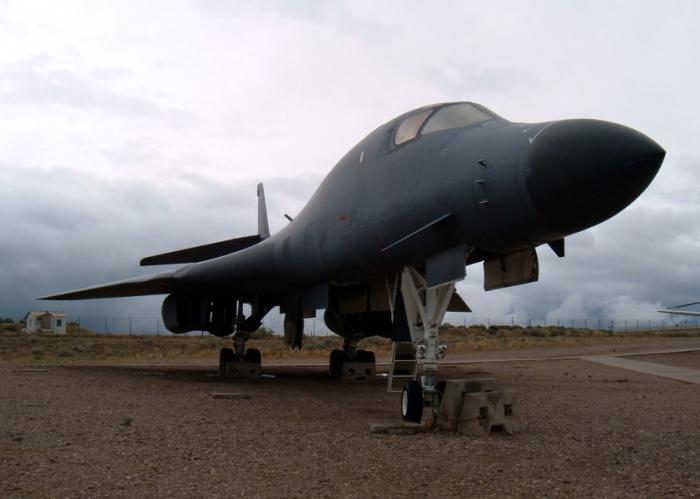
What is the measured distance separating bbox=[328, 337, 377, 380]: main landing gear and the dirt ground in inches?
153

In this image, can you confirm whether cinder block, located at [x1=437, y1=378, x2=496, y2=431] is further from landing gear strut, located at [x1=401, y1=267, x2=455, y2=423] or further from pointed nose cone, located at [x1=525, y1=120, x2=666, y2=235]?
pointed nose cone, located at [x1=525, y1=120, x2=666, y2=235]

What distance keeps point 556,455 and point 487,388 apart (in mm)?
1655

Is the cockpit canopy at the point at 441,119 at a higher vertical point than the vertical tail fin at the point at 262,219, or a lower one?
lower

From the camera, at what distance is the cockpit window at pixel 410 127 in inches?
321

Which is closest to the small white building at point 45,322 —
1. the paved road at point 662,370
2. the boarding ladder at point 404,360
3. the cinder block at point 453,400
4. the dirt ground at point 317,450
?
the paved road at point 662,370

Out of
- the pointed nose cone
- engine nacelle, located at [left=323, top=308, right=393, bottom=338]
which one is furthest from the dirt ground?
engine nacelle, located at [left=323, top=308, right=393, bottom=338]

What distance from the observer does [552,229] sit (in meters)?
6.11

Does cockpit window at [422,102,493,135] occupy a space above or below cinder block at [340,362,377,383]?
above

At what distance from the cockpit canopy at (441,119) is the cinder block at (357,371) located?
6728 millimetres

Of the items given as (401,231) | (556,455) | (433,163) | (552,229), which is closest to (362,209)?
(401,231)

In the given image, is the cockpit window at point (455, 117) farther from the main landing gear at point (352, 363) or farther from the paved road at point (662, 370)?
the paved road at point (662, 370)

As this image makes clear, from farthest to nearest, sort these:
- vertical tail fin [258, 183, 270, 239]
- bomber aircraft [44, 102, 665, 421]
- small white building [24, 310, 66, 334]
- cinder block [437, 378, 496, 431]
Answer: small white building [24, 310, 66, 334]
vertical tail fin [258, 183, 270, 239]
cinder block [437, 378, 496, 431]
bomber aircraft [44, 102, 665, 421]

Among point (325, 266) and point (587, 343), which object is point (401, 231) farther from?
point (587, 343)

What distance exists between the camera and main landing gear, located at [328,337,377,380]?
45.9ft
